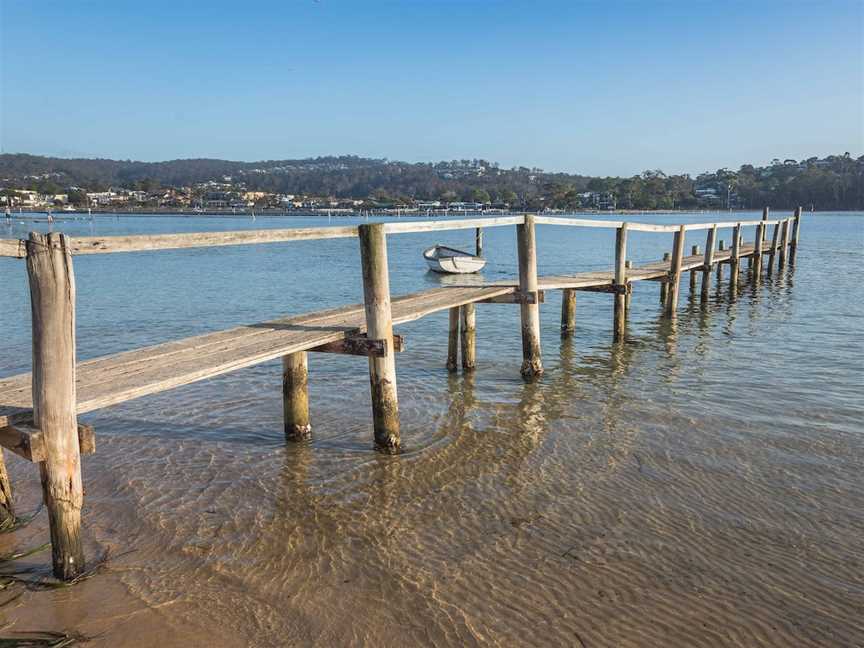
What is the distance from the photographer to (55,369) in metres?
4.37

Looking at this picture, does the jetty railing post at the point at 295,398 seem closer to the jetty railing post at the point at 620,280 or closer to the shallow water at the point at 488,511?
the shallow water at the point at 488,511

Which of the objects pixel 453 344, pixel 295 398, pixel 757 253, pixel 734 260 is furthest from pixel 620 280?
pixel 757 253

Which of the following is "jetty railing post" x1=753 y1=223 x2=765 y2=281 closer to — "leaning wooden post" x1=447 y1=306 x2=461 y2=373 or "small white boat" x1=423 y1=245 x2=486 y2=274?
"small white boat" x1=423 y1=245 x2=486 y2=274

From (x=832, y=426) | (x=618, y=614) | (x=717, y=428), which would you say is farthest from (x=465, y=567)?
(x=832, y=426)

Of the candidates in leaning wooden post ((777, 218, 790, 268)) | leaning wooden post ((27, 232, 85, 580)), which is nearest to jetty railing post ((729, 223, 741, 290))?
leaning wooden post ((777, 218, 790, 268))

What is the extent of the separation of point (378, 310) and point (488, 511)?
2429mm

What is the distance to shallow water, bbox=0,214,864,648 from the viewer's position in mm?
4496

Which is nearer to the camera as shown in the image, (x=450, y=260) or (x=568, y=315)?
(x=568, y=315)

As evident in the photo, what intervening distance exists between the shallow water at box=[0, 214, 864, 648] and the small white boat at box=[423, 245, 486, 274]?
21213 mm

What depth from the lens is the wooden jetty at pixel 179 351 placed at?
434 cm

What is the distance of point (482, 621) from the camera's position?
14.7 feet

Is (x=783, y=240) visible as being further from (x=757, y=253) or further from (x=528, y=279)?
(x=528, y=279)

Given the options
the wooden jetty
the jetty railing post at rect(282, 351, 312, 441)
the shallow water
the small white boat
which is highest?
the wooden jetty

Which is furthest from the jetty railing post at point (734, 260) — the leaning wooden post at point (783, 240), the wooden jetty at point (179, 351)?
the wooden jetty at point (179, 351)
